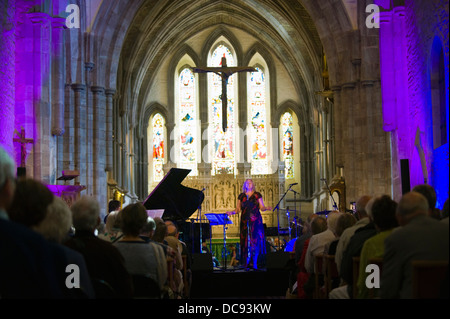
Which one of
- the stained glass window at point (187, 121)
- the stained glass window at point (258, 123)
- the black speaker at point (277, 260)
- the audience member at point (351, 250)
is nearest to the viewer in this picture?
the audience member at point (351, 250)

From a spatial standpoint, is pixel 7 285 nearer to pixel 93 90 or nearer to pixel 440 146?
pixel 440 146

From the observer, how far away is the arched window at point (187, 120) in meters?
33.8

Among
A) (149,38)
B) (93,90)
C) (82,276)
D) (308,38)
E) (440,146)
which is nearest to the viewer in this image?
(82,276)

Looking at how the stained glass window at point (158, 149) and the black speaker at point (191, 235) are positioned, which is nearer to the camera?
the black speaker at point (191, 235)

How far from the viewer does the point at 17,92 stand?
13.5 meters

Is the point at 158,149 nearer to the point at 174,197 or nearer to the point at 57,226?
the point at 174,197

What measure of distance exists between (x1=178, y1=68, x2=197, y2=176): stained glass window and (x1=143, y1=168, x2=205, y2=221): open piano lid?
69.3 feet

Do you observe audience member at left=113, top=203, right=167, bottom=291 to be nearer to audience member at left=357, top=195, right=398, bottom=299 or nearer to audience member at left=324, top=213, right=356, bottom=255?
audience member at left=357, top=195, right=398, bottom=299

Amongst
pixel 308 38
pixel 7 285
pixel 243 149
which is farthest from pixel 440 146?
Result: pixel 243 149

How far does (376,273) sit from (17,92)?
10012 millimetres

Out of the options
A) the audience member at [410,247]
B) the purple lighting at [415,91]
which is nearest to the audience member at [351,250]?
the audience member at [410,247]

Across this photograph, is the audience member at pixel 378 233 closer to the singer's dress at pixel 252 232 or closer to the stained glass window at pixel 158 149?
the singer's dress at pixel 252 232

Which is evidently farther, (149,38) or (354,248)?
(149,38)

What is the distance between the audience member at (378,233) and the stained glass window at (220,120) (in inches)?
1091
